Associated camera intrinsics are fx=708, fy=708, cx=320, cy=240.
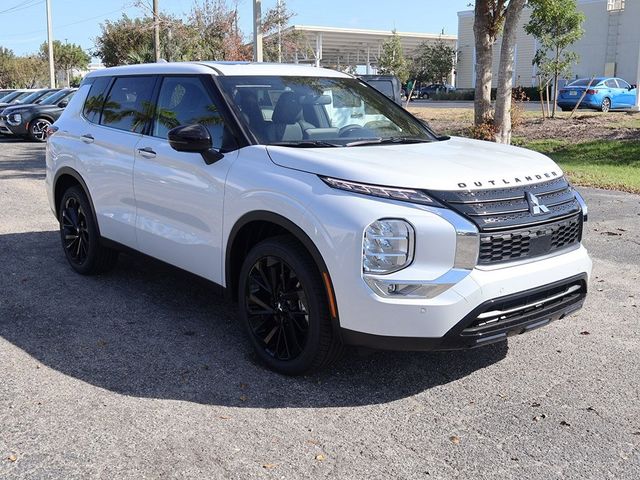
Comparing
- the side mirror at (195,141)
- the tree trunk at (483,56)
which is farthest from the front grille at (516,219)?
the tree trunk at (483,56)

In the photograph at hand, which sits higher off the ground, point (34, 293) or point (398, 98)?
point (398, 98)

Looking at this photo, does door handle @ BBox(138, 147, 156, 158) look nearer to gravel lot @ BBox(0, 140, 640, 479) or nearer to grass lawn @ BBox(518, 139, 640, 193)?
gravel lot @ BBox(0, 140, 640, 479)

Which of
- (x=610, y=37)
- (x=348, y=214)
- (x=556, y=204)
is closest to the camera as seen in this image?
Result: (x=348, y=214)

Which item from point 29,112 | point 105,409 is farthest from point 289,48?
point 105,409

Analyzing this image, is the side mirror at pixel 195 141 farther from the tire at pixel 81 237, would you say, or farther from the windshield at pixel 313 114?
the tire at pixel 81 237

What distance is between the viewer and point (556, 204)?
4129 millimetres

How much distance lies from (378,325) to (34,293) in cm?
353

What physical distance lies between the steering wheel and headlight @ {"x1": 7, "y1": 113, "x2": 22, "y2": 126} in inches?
718

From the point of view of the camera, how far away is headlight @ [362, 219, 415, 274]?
3.64 meters

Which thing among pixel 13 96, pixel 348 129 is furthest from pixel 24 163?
pixel 13 96

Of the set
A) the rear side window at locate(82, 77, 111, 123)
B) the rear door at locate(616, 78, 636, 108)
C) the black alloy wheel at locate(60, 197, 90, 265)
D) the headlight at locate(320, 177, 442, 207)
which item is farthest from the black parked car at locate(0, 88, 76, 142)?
the rear door at locate(616, 78, 636, 108)

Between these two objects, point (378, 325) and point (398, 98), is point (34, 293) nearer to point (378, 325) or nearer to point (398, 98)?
point (378, 325)

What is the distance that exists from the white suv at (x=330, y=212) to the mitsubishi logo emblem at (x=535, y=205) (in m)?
0.02

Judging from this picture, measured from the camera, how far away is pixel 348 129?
16.2 ft
